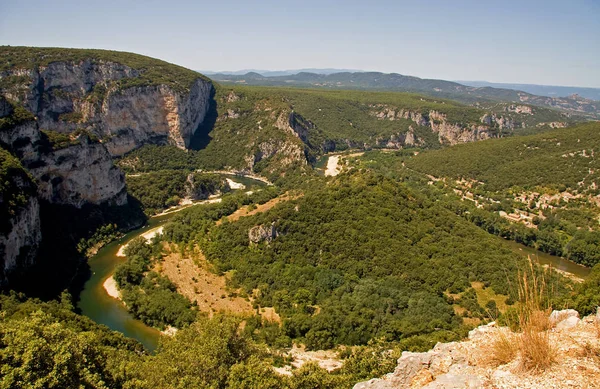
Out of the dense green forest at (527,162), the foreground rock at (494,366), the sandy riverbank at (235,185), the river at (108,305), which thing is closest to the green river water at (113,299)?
the river at (108,305)

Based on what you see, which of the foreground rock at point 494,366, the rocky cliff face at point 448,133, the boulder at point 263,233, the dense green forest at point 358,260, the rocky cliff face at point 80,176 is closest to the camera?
the foreground rock at point 494,366

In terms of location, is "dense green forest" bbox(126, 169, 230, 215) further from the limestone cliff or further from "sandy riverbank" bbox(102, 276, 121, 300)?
"sandy riverbank" bbox(102, 276, 121, 300)

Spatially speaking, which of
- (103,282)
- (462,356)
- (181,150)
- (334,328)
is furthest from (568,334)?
(181,150)

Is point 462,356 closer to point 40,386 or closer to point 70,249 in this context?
point 40,386

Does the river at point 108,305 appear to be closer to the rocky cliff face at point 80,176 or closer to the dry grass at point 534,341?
the rocky cliff face at point 80,176

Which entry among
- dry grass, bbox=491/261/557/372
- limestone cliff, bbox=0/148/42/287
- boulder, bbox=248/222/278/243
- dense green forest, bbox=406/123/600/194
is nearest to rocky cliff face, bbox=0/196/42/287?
limestone cliff, bbox=0/148/42/287

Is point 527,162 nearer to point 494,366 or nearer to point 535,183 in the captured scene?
point 535,183

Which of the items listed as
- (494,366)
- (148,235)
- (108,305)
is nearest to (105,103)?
(148,235)
